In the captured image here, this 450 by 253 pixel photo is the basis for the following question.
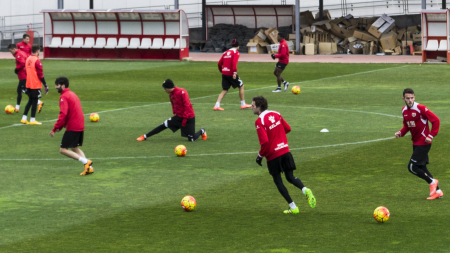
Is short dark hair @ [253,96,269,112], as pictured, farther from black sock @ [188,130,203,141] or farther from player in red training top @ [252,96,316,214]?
black sock @ [188,130,203,141]

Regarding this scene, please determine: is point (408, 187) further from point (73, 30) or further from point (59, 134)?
point (73, 30)

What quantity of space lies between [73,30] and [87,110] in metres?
25.2

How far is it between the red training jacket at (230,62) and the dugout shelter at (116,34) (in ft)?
72.9

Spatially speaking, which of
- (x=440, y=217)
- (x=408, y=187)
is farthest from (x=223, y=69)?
(x=440, y=217)

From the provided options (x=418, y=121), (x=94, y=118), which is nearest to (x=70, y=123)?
(x=418, y=121)

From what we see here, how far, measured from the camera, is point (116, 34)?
44.5 metres

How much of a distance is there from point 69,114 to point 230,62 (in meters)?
9.11

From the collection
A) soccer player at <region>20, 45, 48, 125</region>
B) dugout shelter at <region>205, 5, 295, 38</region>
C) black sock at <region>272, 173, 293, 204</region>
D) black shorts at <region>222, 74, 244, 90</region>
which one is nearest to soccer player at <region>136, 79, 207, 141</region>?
soccer player at <region>20, 45, 48, 125</region>

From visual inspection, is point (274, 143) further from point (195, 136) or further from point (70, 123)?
point (195, 136)

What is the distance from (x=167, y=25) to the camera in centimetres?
4338

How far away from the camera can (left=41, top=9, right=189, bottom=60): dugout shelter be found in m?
43.2

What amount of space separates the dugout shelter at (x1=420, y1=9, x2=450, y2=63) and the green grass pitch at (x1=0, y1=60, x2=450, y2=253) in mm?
15933

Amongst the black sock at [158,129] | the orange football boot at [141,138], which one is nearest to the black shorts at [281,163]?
the black sock at [158,129]

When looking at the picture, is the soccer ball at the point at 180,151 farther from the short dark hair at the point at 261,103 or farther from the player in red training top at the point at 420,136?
the player in red training top at the point at 420,136
